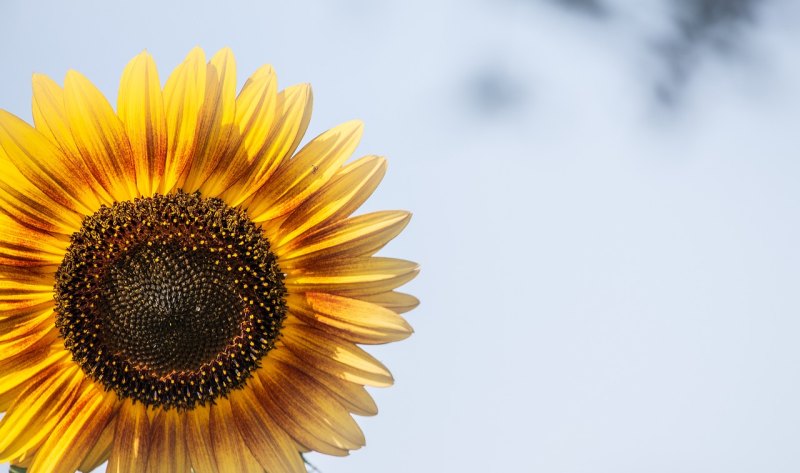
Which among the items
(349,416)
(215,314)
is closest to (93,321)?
(215,314)

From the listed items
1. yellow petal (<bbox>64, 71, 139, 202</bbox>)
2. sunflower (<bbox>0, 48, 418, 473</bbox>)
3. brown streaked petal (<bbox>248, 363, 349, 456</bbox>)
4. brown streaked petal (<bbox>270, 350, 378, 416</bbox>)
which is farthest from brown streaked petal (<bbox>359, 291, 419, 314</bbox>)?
yellow petal (<bbox>64, 71, 139, 202</bbox>)

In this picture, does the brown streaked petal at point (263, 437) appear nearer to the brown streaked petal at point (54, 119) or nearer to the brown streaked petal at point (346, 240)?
the brown streaked petal at point (346, 240)

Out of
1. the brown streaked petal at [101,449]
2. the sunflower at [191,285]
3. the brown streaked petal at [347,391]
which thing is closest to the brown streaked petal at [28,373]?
the sunflower at [191,285]

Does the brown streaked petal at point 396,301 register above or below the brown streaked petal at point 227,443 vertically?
above

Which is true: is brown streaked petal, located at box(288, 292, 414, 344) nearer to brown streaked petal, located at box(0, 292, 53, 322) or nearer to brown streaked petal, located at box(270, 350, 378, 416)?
brown streaked petal, located at box(270, 350, 378, 416)

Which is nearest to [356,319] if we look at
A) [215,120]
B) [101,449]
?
[215,120]

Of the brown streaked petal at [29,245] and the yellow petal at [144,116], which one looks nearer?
the yellow petal at [144,116]

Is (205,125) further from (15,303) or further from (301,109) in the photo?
(15,303)
